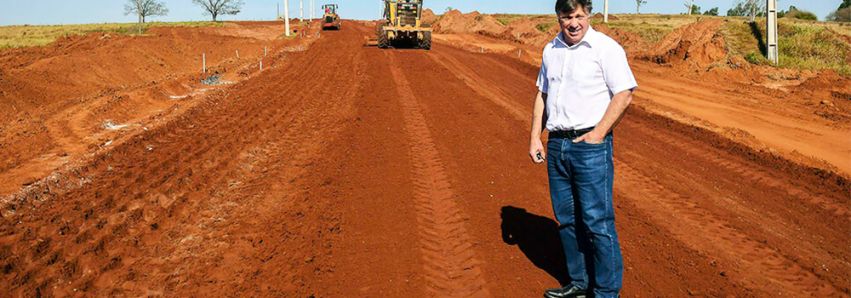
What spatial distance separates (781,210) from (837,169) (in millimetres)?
2806

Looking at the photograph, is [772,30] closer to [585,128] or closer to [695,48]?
[695,48]

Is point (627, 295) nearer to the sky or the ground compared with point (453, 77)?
nearer to the ground

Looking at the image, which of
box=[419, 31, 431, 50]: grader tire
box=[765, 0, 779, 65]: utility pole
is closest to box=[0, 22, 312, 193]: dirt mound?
box=[419, 31, 431, 50]: grader tire

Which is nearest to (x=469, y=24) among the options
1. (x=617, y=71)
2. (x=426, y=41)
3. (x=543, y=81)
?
(x=426, y=41)

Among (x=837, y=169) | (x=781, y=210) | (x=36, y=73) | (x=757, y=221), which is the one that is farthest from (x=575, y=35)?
(x=36, y=73)

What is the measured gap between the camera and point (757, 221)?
5.24 m

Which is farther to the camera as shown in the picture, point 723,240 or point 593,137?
point 723,240

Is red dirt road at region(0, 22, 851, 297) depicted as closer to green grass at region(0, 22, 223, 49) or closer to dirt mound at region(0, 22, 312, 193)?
dirt mound at region(0, 22, 312, 193)

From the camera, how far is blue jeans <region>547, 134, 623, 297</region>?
319 centimetres

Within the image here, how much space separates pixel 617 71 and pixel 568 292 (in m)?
1.47

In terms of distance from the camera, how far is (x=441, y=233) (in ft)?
15.9

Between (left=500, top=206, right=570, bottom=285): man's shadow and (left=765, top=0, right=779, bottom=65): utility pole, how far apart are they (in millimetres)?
19333

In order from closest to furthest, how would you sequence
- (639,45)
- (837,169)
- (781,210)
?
1. (781,210)
2. (837,169)
3. (639,45)

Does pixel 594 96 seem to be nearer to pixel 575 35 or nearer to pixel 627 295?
pixel 575 35
